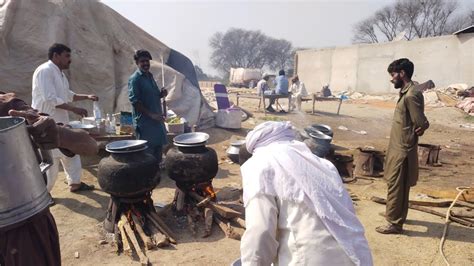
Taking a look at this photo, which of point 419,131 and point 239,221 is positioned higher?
point 419,131

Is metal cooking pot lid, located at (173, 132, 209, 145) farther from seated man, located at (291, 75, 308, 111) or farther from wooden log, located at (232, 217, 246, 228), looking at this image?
seated man, located at (291, 75, 308, 111)

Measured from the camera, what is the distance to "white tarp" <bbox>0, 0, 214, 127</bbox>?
896cm

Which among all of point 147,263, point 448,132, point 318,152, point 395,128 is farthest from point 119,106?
point 448,132

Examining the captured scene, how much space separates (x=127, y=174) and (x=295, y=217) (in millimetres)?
2757

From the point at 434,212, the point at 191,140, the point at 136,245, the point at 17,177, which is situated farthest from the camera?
the point at 434,212

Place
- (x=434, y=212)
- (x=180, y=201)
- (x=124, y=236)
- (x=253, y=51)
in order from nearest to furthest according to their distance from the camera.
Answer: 1. (x=124, y=236)
2. (x=180, y=201)
3. (x=434, y=212)
4. (x=253, y=51)

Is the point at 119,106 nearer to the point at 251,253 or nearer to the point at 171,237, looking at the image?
the point at 171,237

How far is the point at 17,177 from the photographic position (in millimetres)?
1754

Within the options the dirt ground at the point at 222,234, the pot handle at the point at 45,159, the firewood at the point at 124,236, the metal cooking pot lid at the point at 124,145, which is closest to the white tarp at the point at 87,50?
the dirt ground at the point at 222,234

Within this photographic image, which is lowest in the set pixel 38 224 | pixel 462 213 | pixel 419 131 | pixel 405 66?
pixel 462 213

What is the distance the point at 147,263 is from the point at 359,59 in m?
25.8

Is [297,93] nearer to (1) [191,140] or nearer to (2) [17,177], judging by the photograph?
(1) [191,140]

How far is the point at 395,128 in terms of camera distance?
4.52 metres

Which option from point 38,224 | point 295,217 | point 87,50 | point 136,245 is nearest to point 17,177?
point 38,224
